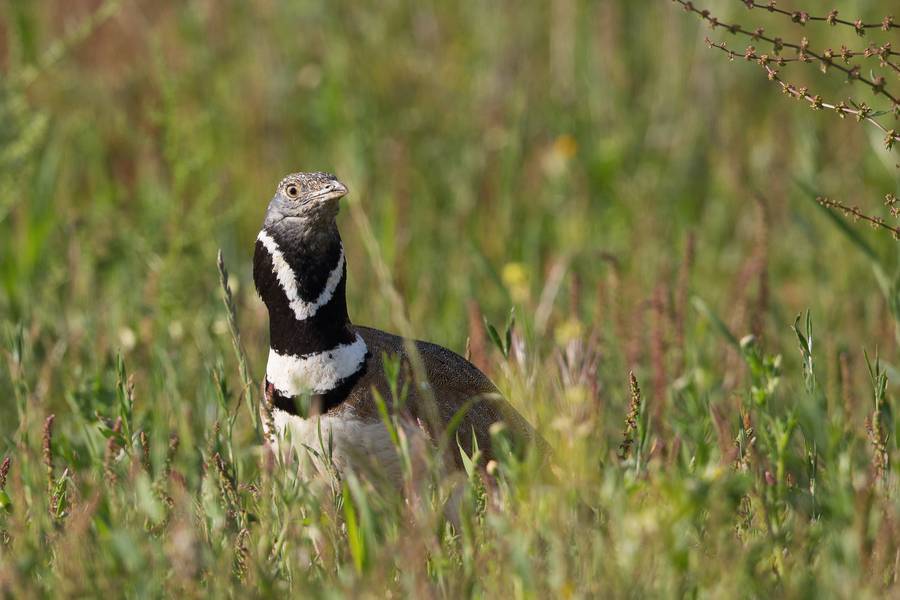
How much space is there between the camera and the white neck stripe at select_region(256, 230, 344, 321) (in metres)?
3.95

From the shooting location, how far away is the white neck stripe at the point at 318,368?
12.7ft

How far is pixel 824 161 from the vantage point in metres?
7.48

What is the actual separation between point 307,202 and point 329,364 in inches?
19.8

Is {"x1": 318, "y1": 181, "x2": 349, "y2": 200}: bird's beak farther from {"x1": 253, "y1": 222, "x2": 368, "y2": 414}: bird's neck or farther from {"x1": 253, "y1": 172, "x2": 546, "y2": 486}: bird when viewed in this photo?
{"x1": 253, "y1": 222, "x2": 368, "y2": 414}: bird's neck

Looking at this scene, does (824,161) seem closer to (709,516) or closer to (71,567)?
(709,516)

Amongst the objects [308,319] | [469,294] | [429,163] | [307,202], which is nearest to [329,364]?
[308,319]

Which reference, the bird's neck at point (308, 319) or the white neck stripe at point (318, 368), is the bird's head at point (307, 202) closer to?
the bird's neck at point (308, 319)

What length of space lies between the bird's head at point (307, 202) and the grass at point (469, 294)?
27cm

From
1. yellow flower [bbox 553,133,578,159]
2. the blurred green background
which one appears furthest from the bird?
yellow flower [bbox 553,133,578,159]

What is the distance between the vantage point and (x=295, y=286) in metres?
3.95

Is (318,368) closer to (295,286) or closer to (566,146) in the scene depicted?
(295,286)

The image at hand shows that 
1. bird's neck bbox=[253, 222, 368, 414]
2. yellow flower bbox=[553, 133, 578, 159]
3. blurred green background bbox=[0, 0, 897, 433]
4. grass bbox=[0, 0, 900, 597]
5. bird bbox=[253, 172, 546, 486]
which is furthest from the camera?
yellow flower bbox=[553, 133, 578, 159]

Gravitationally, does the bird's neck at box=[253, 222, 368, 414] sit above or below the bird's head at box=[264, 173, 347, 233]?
below

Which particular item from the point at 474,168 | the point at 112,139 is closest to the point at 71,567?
the point at 474,168
